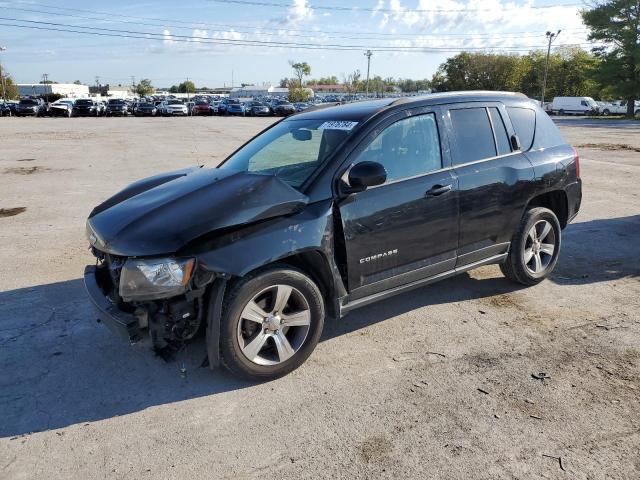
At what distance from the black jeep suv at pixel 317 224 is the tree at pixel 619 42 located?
52959 mm

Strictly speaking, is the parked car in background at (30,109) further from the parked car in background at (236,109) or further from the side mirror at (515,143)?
the side mirror at (515,143)

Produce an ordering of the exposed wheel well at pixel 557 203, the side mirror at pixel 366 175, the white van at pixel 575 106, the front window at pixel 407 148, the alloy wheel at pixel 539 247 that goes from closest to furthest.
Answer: the side mirror at pixel 366 175, the front window at pixel 407 148, the alloy wheel at pixel 539 247, the exposed wheel well at pixel 557 203, the white van at pixel 575 106

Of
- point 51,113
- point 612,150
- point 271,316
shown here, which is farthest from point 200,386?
point 51,113

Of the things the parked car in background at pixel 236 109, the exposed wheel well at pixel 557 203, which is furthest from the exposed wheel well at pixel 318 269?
the parked car in background at pixel 236 109

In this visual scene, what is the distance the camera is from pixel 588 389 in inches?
129

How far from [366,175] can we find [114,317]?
1859 millimetres

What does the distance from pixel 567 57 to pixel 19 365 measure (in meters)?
89.3

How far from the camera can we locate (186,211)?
10.9 feet

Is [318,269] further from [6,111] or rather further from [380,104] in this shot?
[6,111]

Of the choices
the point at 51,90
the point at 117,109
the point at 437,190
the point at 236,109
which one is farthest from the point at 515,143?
the point at 51,90

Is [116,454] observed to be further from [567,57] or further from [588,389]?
[567,57]

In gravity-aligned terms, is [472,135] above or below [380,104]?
below

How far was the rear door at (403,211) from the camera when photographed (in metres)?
3.66

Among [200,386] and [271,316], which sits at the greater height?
[271,316]
